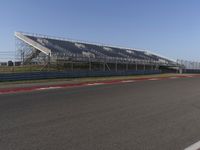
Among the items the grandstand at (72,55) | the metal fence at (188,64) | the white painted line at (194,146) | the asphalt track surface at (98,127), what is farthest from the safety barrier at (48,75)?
the metal fence at (188,64)

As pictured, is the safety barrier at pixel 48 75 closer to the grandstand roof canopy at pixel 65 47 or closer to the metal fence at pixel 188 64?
the grandstand roof canopy at pixel 65 47

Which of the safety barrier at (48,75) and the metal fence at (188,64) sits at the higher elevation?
the metal fence at (188,64)

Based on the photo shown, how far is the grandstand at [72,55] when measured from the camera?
41219mm

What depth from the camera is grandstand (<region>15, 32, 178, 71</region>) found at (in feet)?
135

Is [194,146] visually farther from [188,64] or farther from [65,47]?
[188,64]

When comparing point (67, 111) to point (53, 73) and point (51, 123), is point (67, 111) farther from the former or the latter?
point (53, 73)

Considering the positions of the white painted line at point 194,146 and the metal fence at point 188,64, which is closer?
the white painted line at point 194,146

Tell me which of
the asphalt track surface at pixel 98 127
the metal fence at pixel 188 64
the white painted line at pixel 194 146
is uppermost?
the metal fence at pixel 188 64

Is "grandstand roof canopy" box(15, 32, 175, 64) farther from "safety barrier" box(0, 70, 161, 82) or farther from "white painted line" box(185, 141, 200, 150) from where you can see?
"white painted line" box(185, 141, 200, 150)

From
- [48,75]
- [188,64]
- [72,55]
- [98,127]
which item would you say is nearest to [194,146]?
[98,127]

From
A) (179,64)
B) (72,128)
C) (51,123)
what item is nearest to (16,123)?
(51,123)

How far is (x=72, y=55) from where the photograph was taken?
45.7 m

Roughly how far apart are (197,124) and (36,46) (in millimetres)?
43532

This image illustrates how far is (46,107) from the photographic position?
399 inches
